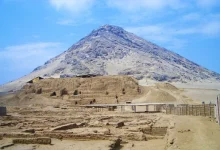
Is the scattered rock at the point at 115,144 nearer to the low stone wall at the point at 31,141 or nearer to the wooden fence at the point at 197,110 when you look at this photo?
the low stone wall at the point at 31,141

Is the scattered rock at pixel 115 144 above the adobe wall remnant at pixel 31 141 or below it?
below

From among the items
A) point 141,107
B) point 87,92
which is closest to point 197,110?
point 141,107

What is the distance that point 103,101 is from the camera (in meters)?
53.5

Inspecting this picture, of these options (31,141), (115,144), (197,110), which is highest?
(197,110)

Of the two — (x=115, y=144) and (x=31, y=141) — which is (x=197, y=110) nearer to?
(x=115, y=144)

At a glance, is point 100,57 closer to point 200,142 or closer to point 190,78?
point 190,78

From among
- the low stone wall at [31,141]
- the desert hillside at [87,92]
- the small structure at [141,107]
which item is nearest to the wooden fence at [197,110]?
the small structure at [141,107]

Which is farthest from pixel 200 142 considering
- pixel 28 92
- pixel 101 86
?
pixel 28 92

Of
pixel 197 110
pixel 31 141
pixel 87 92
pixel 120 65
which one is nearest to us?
pixel 31 141

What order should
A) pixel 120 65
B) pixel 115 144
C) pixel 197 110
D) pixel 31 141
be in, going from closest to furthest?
1. pixel 31 141
2. pixel 115 144
3. pixel 197 110
4. pixel 120 65

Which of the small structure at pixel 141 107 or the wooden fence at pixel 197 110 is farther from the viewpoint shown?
the small structure at pixel 141 107

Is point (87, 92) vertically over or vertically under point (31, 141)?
over

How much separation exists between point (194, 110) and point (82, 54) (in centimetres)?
14237

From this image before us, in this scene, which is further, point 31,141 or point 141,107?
point 141,107
